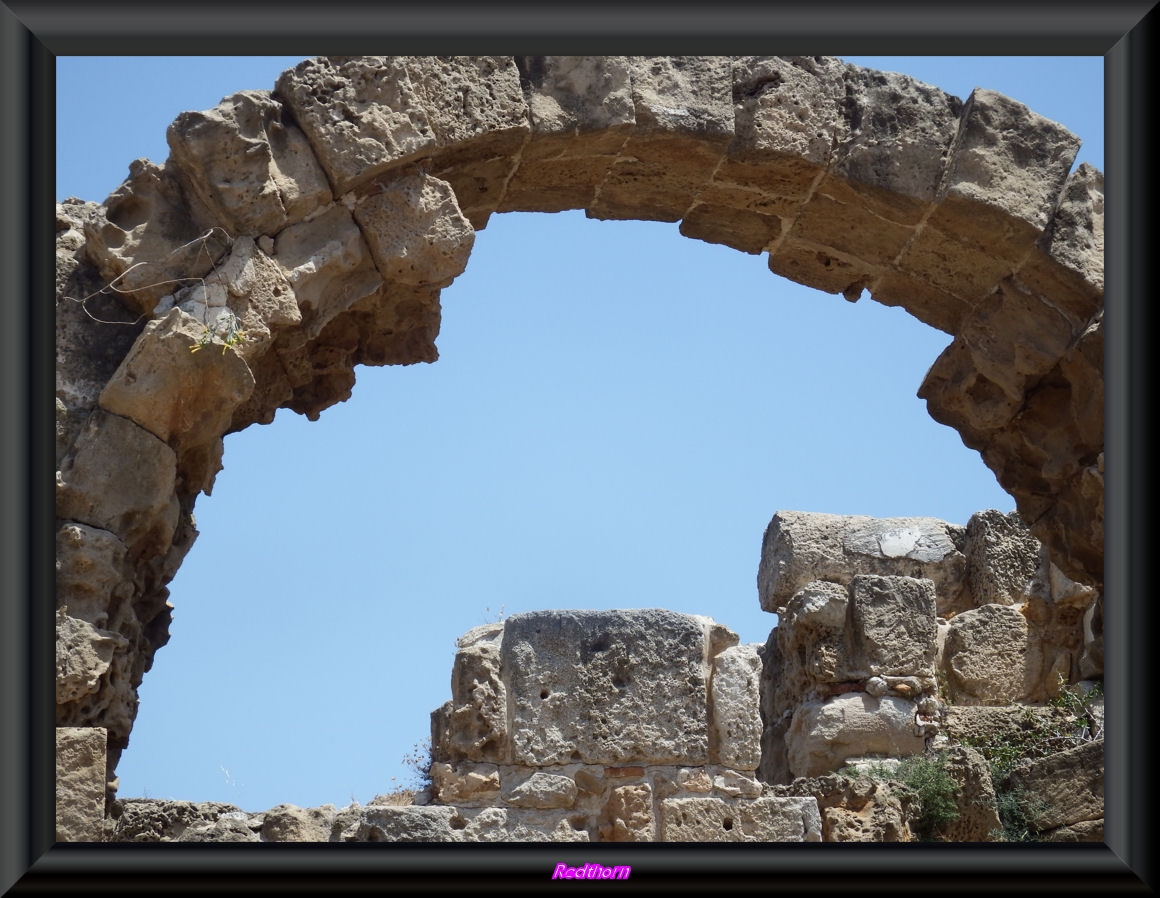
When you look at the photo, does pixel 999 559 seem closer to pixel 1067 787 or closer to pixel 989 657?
pixel 989 657

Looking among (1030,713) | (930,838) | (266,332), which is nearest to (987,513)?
(1030,713)

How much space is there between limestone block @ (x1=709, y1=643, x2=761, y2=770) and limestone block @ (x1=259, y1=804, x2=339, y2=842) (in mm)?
1410

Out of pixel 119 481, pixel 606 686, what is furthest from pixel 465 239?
pixel 606 686

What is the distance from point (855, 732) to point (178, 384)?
13.3ft

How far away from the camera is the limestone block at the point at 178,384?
18.4 ft

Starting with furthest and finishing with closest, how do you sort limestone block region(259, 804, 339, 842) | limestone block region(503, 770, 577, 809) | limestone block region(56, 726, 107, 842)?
limestone block region(503, 770, 577, 809) < limestone block region(259, 804, 339, 842) < limestone block region(56, 726, 107, 842)

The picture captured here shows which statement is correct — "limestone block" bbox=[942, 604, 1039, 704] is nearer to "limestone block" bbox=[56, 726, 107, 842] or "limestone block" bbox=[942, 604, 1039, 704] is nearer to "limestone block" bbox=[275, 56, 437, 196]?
"limestone block" bbox=[275, 56, 437, 196]

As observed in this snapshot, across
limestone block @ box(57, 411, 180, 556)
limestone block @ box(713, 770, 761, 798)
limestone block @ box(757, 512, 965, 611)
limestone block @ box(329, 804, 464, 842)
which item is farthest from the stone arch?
limestone block @ box(757, 512, 965, 611)

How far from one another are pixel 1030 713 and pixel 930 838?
2250 mm

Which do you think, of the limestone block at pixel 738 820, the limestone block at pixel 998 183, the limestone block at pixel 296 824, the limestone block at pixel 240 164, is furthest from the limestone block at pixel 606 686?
the limestone block at pixel 998 183

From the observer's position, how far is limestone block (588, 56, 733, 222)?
6469 mm

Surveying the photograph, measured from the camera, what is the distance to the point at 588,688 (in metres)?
5.93

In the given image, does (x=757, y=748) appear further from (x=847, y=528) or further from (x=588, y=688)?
(x=847, y=528)

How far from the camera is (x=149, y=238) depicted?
586 centimetres
